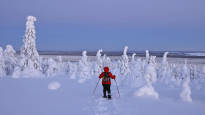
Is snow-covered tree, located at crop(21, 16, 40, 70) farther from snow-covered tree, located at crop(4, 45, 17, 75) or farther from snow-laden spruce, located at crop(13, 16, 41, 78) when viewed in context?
snow-covered tree, located at crop(4, 45, 17, 75)

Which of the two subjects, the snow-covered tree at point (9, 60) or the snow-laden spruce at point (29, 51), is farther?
the snow-covered tree at point (9, 60)

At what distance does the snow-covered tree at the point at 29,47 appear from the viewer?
109 ft

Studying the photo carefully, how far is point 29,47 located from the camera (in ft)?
109

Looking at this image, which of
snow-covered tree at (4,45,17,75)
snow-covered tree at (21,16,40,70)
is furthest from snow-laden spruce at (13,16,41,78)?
snow-covered tree at (4,45,17,75)

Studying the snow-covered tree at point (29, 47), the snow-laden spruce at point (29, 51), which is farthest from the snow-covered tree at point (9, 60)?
the snow-covered tree at point (29, 47)

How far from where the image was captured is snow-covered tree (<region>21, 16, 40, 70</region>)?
33.3 m

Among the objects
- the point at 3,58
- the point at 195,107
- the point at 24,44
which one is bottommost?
the point at 195,107

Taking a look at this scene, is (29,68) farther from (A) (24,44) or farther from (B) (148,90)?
(B) (148,90)

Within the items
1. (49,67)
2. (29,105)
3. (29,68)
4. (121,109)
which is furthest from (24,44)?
(121,109)

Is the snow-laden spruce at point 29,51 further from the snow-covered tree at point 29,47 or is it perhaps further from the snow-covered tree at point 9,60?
the snow-covered tree at point 9,60

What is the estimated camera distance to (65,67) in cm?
6481

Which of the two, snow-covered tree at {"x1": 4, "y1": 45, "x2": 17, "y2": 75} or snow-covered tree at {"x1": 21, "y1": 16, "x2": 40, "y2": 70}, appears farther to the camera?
snow-covered tree at {"x1": 4, "y1": 45, "x2": 17, "y2": 75}

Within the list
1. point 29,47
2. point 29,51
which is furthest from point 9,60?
point 29,47

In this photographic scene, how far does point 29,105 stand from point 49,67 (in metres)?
33.0
